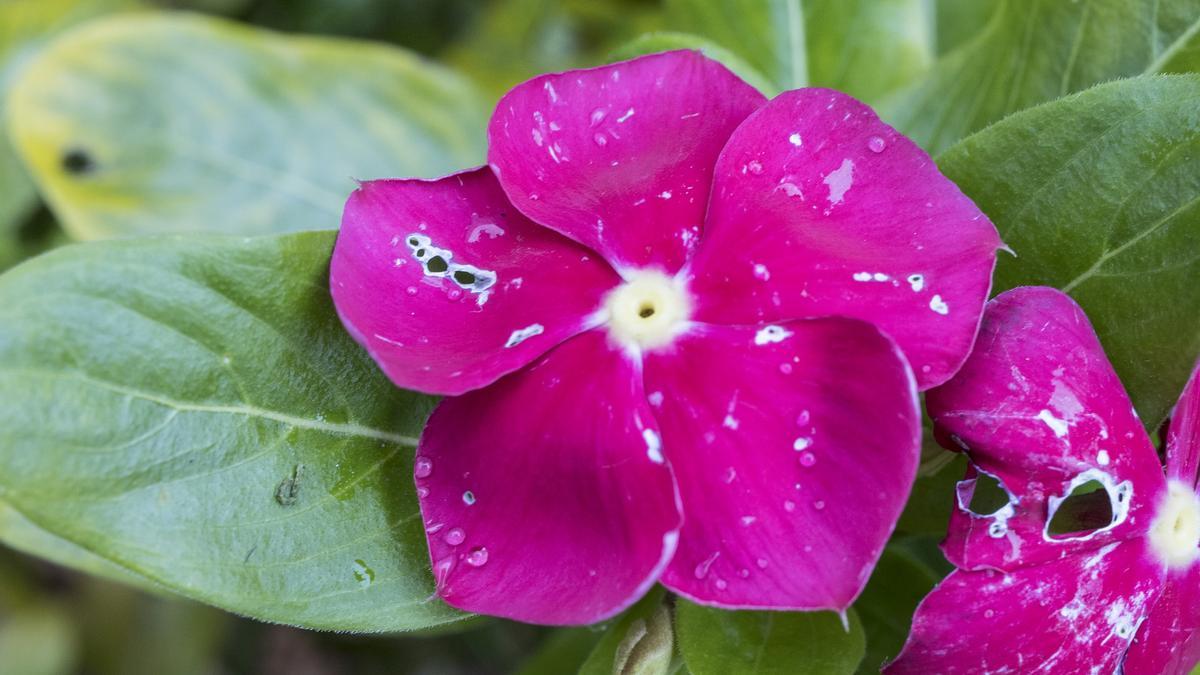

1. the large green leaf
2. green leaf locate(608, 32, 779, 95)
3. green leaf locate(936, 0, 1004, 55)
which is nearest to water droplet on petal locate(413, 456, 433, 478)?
green leaf locate(608, 32, 779, 95)

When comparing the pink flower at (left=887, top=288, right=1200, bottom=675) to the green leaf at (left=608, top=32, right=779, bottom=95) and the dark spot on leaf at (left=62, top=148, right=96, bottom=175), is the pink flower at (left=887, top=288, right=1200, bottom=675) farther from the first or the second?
the dark spot on leaf at (left=62, top=148, right=96, bottom=175)

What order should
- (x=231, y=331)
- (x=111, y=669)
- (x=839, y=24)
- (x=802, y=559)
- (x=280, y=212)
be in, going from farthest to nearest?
(x=111, y=669) → (x=280, y=212) → (x=839, y=24) → (x=231, y=331) → (x=802, y=559)

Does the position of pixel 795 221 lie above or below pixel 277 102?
above

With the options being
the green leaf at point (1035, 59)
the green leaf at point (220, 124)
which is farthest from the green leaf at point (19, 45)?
the green leaf at point (1035, 59)

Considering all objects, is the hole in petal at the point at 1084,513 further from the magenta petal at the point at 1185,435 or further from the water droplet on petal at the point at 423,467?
the water droplet on petal at the point at 423,467

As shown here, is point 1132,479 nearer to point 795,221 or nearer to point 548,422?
point 795,221

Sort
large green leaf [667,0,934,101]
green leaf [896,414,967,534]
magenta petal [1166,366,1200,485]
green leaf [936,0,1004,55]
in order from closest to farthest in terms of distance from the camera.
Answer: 1. magenta petal [1166,366,1200,485]
2. green leaf [896,414,967,534]
3. large green leaf [667,0,934,101]
4. green leaf [936,0,1004,55]

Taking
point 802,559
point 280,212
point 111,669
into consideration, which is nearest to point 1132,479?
point 802,559
